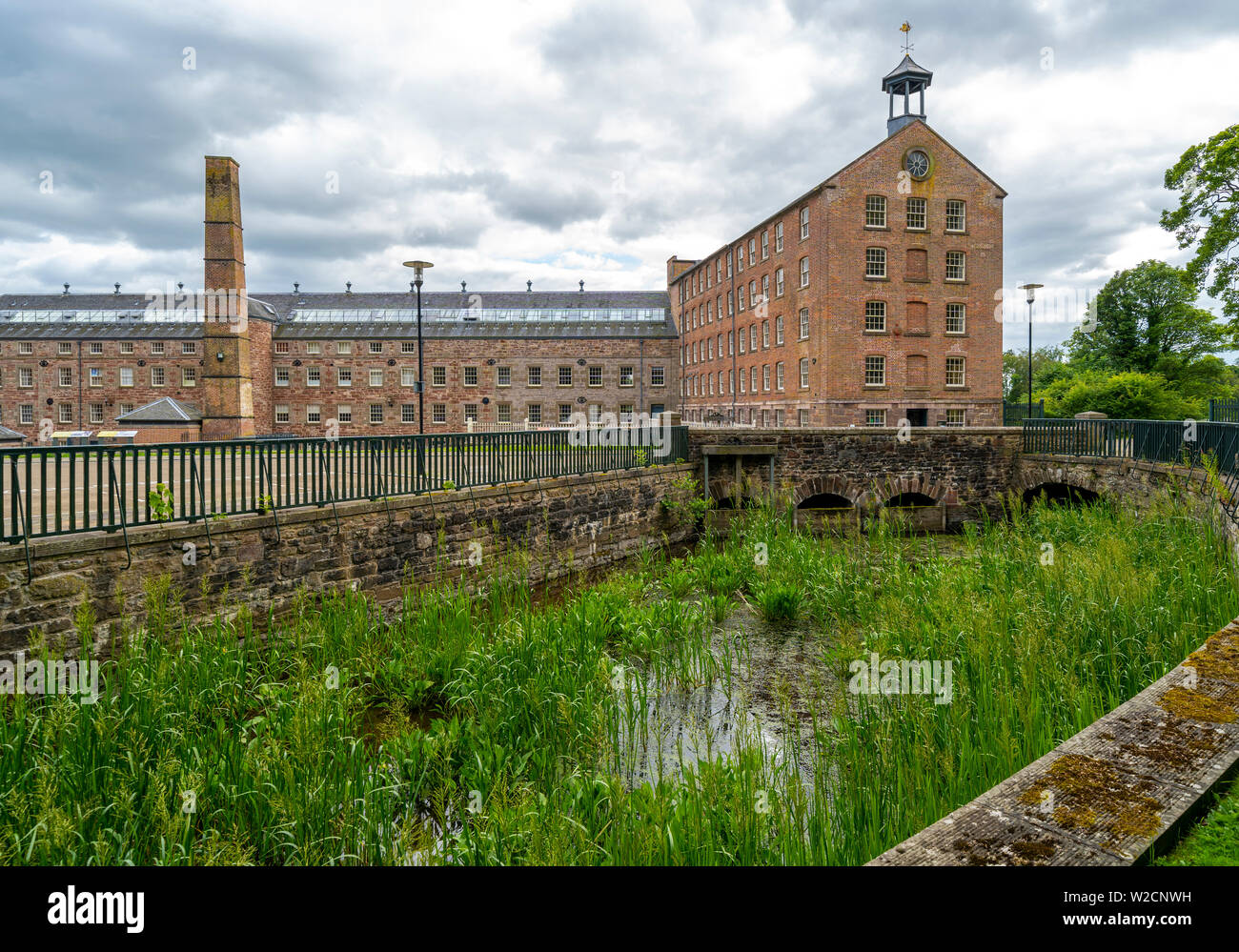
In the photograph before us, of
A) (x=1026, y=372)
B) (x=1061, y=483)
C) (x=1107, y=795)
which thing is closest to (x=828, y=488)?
(x=1061, y=483)

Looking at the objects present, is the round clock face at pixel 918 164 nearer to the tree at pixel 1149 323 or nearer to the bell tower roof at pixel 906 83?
the bell tower roof at pixel 906 83

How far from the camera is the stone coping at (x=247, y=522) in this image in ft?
23.0

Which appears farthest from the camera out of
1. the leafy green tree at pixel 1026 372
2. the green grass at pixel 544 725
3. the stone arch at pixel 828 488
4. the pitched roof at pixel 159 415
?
the leafy green tree at pixel 1026 372

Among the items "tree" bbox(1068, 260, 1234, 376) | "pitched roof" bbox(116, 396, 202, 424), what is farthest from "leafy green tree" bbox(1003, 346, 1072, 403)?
"pitched roof" bbox(116, 396, 202, 424)

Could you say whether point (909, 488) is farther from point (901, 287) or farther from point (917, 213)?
point (917, 213)

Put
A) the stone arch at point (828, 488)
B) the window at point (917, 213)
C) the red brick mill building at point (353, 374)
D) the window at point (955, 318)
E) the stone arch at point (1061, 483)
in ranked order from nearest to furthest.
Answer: the stone arch at point (1061, 483) < the stone arch at point (828, 488) < the window at point (917, 213) < the window at point (955, 318) < the red brick mill building at point (353, 374)

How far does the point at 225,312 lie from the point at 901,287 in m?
30.6

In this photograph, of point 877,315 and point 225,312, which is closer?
point 225,312

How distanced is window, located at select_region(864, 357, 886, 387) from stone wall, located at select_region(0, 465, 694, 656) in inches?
750

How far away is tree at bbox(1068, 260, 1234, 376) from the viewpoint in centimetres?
4378

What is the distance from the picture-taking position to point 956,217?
3397 centimetres

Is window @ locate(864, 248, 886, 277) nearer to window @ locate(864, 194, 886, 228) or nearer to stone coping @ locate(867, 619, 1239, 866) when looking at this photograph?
window @ locate(864, 194, 886, 228)

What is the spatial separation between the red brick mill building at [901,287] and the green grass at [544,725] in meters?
22.8

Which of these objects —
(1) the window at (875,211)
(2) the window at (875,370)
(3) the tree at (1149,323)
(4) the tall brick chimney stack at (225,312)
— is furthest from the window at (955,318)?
(4) the tall brick chimney stack at (225,312)
